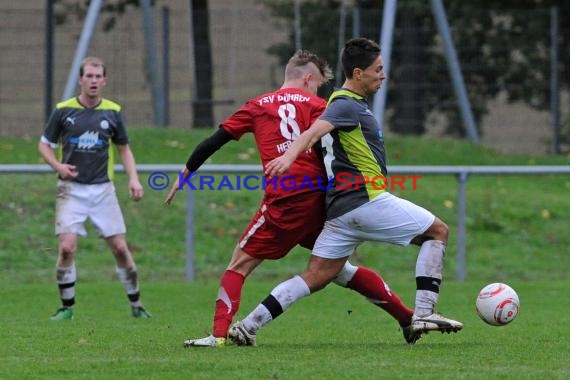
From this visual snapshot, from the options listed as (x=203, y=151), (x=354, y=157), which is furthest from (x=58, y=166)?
(x=354, y=157)

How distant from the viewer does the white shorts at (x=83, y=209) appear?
10.3 meters

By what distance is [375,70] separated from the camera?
764cm

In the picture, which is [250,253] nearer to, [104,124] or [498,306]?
[498,306]

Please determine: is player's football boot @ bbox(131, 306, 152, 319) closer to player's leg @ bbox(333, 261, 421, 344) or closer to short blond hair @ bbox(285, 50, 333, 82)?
player's leg @ bbox(333, 261, 421, 344)

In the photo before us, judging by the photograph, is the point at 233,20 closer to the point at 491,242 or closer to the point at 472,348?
the point at 491,242

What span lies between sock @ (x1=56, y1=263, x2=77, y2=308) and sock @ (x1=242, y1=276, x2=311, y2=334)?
2.96 metres

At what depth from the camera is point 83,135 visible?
10.2 metres

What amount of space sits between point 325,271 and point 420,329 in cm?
68

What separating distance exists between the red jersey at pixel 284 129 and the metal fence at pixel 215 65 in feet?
41.3

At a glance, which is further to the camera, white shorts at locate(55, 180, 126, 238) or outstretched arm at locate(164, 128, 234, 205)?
white shorts at locate(55, 180, 126, 238)

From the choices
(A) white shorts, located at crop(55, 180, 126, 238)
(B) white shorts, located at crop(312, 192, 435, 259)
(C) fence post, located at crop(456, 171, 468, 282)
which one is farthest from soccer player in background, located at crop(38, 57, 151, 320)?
(C) fence post, located at crop(456, 171, 468, 282)

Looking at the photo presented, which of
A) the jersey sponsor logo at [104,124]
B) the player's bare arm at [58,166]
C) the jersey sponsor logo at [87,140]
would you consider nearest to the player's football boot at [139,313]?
the player's bare arm at [58,166]

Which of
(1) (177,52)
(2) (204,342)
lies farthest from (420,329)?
(1) (177,52)

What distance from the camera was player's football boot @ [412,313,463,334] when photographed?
7.49 meters
